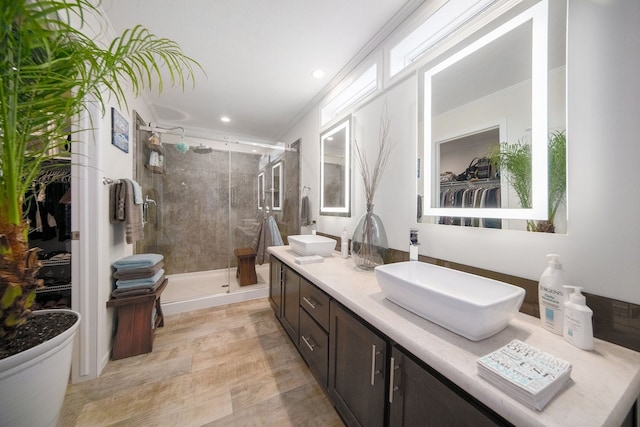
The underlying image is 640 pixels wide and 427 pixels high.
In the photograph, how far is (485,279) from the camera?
36.2 inches

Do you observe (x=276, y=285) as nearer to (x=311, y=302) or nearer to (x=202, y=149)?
(x=311, y=302)

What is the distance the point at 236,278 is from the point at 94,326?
5.77 feet

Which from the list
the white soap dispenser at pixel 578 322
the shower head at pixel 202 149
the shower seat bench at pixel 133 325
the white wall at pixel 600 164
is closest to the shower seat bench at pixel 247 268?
the shower seat bench at pixel 133 325

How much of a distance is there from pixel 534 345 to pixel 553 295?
20 cm

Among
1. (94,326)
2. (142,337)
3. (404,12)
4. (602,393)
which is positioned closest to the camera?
(602,393)

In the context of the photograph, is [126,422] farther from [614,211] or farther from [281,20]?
[281,20]

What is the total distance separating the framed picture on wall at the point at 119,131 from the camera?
5.50 feet

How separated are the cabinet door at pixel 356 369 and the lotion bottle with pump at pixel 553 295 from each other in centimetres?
57

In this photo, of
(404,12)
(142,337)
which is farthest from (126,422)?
(404,12)

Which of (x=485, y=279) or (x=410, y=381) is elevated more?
(x=485, y=279)

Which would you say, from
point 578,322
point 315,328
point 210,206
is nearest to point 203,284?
point 210,206

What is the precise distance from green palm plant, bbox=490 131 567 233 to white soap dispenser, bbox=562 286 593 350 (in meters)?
0.26

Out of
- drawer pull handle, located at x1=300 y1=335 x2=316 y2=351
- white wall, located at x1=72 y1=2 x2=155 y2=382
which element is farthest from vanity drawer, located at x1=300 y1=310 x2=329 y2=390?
white wall, located at x1=72 y1=2 x2=155 y2=382

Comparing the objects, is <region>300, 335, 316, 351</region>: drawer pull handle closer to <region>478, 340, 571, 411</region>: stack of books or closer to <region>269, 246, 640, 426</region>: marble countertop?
<region>269, 246, 640, 426</region>: marble countertop
